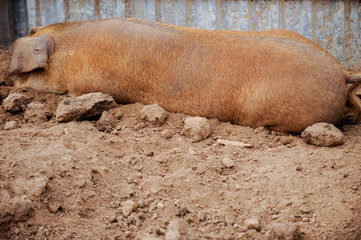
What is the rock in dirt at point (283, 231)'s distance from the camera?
1.88 meters

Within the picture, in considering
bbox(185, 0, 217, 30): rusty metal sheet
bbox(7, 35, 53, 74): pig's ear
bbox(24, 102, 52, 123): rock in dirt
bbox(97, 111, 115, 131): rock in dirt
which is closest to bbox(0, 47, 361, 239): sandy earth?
bbox(97, 111, 115, 131): rock in dirt

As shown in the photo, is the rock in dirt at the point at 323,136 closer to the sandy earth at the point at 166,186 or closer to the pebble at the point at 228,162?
the sandy earth at the point at 166,186

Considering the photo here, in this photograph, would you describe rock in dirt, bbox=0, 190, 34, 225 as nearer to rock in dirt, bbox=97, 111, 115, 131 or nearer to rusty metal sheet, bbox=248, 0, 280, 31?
rock in dirt, bbox=97, 111, 115, 131

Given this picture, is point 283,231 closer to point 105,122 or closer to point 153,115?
point 153,115

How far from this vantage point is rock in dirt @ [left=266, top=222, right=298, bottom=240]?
73.9 inches

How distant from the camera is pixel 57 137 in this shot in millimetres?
2854

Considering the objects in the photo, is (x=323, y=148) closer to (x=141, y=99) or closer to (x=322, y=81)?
(x=322, y=81)

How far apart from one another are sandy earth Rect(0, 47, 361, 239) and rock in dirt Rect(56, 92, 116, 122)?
0.43ft

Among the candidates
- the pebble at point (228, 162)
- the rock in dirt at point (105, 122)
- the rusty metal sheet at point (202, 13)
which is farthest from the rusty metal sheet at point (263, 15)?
the pebble at point (228, 162)

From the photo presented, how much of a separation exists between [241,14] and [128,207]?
3437 mm

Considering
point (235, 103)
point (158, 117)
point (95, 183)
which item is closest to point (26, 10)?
point (158, 117)

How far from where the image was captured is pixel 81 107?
10.7 feet

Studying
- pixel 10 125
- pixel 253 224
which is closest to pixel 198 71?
pixel 10 125

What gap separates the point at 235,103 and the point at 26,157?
5.80ft
